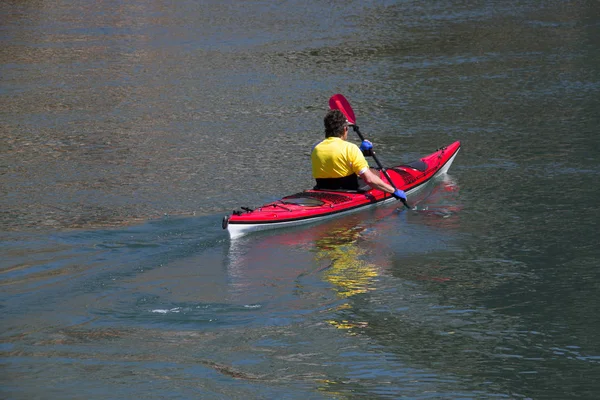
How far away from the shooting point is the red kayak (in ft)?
36.1

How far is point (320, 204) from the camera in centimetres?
1162

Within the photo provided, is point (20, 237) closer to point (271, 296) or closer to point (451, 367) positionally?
point (271, 296)

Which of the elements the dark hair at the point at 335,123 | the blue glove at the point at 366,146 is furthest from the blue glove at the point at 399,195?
the dark hair at the point at 335,123

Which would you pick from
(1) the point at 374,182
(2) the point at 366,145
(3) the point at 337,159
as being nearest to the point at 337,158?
(3) the point at 337,159

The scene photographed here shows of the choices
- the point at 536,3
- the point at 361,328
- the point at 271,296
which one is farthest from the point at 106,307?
the point at 536,3

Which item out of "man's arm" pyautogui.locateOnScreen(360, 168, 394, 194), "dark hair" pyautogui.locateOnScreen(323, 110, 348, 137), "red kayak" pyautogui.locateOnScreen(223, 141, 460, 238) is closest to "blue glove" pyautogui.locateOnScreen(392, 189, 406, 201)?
"man's arm" pyautogui.locateOnScreen(360, 168, 394, 194)

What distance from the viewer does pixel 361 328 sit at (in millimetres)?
8500

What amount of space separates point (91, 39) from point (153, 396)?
73.2 ft

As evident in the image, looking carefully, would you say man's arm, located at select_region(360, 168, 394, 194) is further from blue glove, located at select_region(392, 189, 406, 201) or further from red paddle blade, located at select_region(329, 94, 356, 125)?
red paddle blade, located at select_region(329, 94, 356, 125)

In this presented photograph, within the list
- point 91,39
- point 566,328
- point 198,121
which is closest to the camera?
point 566,328

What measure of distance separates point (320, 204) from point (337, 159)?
0.56 metres

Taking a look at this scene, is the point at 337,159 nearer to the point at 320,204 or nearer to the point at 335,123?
the point at 335,123

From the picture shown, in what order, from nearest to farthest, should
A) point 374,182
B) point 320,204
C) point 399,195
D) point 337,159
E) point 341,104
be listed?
point 320,204 → point 337,159 → point 374,182 → point 399,195 → point 341,104

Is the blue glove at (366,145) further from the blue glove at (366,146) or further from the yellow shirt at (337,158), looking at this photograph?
the yellow shirt at (337,158)
